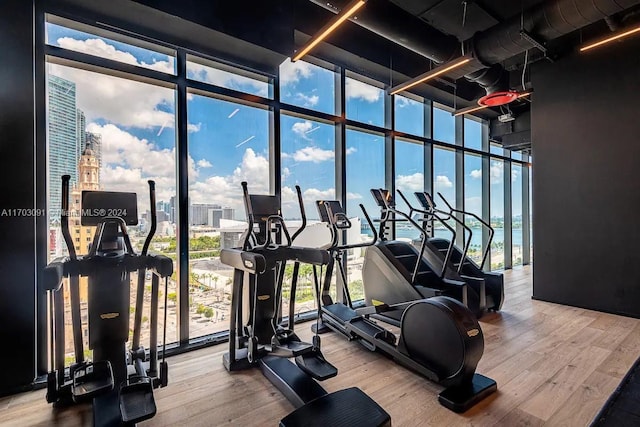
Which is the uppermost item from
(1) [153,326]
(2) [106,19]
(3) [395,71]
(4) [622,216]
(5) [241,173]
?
(3) [395,71]

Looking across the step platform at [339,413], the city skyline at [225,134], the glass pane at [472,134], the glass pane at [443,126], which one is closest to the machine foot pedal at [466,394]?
the step platform at [339,413]

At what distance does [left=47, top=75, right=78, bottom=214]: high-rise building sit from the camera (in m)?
3.05

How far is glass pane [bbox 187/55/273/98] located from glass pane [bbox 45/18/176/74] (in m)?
0.24

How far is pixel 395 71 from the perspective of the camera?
538 centimetres

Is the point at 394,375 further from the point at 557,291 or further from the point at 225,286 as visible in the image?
the point at 557,291

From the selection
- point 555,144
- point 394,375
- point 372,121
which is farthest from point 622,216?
point 394,375

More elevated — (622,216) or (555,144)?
(555,144)

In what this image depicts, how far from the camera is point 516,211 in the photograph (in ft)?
28.7

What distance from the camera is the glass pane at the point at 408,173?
19.2ft

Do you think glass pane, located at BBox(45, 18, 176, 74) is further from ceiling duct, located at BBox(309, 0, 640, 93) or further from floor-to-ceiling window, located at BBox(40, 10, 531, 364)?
ceiling duct, located at BBox(309, 0, 640, 93)

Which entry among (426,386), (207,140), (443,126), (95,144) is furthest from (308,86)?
(426,386)

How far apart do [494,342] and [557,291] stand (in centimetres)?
241

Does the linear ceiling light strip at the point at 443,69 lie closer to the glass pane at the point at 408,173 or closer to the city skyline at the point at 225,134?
the city skyline at the point at 225,134

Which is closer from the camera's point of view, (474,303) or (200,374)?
(200,374)
